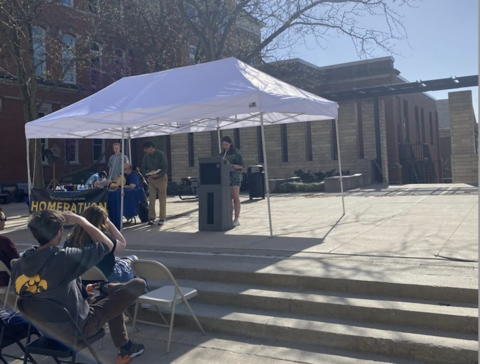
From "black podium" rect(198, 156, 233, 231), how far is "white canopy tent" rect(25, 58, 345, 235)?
100 cm

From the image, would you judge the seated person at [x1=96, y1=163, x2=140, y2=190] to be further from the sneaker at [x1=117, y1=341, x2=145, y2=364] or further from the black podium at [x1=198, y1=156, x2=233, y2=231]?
the sneaker at [x1=117, y1=341, x2=145, y2=364]

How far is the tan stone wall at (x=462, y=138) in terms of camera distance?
1970cm

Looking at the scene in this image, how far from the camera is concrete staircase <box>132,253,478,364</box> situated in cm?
428

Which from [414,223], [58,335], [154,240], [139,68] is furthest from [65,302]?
[139,68]

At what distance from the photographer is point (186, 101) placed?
8.27 metres

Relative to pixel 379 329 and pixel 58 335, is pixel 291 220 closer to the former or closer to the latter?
pixel 379 329

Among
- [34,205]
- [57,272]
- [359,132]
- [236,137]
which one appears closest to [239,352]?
[57,272]

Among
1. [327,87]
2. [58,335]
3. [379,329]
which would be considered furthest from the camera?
[327,87]

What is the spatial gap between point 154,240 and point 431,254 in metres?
4.81

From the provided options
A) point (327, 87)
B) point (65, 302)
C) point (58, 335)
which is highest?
point (327, 87)

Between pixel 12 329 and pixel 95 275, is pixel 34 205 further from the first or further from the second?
pixel 12 329

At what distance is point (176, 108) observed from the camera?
8250mm

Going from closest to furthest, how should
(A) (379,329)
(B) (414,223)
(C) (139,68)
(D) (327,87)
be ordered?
(A) (379,329) → (B) (414,223) → (C) (139,68) → (D) (327,87)

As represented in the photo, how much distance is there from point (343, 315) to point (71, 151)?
2535 centimetres
